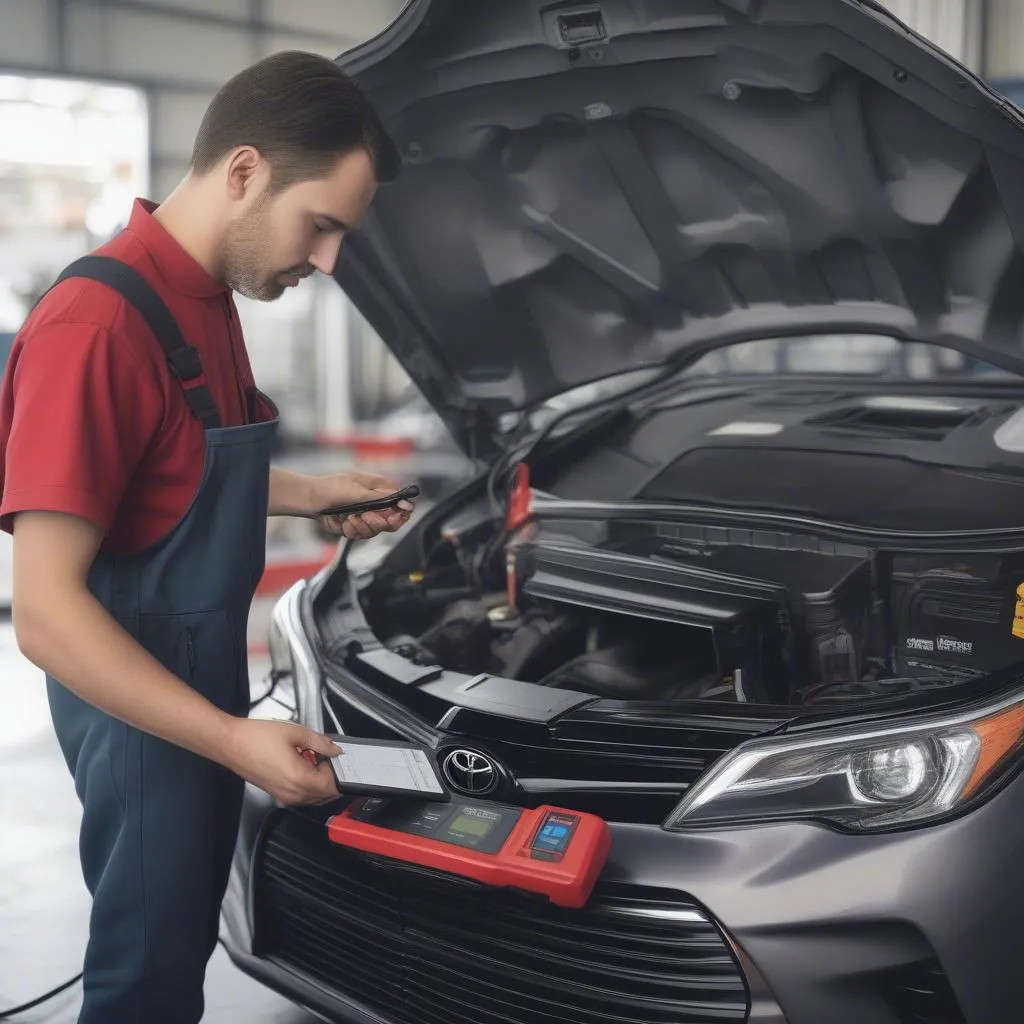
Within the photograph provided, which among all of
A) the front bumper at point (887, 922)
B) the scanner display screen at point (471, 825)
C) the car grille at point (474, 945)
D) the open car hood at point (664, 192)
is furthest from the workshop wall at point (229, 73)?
the front bumper at point (887, 922)

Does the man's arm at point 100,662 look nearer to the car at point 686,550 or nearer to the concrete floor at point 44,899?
the car at point 686,550

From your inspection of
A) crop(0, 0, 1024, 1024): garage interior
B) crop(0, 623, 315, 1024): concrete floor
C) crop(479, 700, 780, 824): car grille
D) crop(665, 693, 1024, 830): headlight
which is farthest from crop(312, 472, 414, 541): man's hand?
crop(0, 0, 1024, 1024): garage interior

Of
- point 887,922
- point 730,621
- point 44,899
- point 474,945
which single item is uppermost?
point 730,621

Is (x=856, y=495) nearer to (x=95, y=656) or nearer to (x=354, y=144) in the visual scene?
(x=354, y=144)

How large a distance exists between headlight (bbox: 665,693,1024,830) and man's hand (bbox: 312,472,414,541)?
22.9 inches

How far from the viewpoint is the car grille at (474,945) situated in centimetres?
121

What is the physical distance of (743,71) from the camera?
5.08ft

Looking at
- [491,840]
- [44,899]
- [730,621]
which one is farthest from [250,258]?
[44,899]

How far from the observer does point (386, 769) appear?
1.31 meters

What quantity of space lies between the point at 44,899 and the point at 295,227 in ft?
5.67

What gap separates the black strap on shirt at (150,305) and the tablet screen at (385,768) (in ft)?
1.40

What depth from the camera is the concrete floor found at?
192 cm

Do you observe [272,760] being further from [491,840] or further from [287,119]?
[287,119]

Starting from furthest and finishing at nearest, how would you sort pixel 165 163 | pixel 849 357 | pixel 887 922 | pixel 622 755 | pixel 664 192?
pixel 849 357 < pixel 165 163 < pixel 664 192 < pixel 622 755 < pixel 887 922
